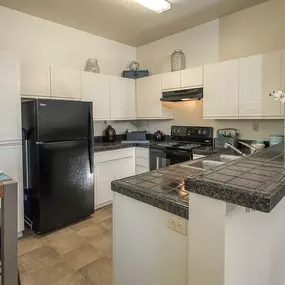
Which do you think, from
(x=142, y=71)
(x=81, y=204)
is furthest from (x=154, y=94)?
(x=81, y=204)

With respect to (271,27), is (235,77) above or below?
below

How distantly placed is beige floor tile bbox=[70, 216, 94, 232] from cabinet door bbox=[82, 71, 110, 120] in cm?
146

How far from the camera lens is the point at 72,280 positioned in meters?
1.89

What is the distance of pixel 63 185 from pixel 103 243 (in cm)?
81

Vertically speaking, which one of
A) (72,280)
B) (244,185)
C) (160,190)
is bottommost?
(72,280)

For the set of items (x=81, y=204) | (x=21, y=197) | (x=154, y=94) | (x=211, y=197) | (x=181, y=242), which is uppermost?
(x=154, y=94)

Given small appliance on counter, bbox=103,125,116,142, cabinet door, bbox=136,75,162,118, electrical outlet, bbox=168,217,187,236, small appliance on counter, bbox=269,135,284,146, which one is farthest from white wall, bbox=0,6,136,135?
electrical outlet, bbox=168,217,187,236

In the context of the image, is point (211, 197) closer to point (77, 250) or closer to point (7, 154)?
point (77, 250)

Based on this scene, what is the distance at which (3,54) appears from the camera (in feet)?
7.63

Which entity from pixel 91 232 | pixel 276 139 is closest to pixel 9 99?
pixel 91 232

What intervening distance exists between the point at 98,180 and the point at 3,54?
1.88 metres

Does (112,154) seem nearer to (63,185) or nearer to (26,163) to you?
(63,185)

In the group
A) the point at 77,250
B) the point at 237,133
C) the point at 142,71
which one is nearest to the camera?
the point at 77,250

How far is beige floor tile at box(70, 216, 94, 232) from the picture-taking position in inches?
109
